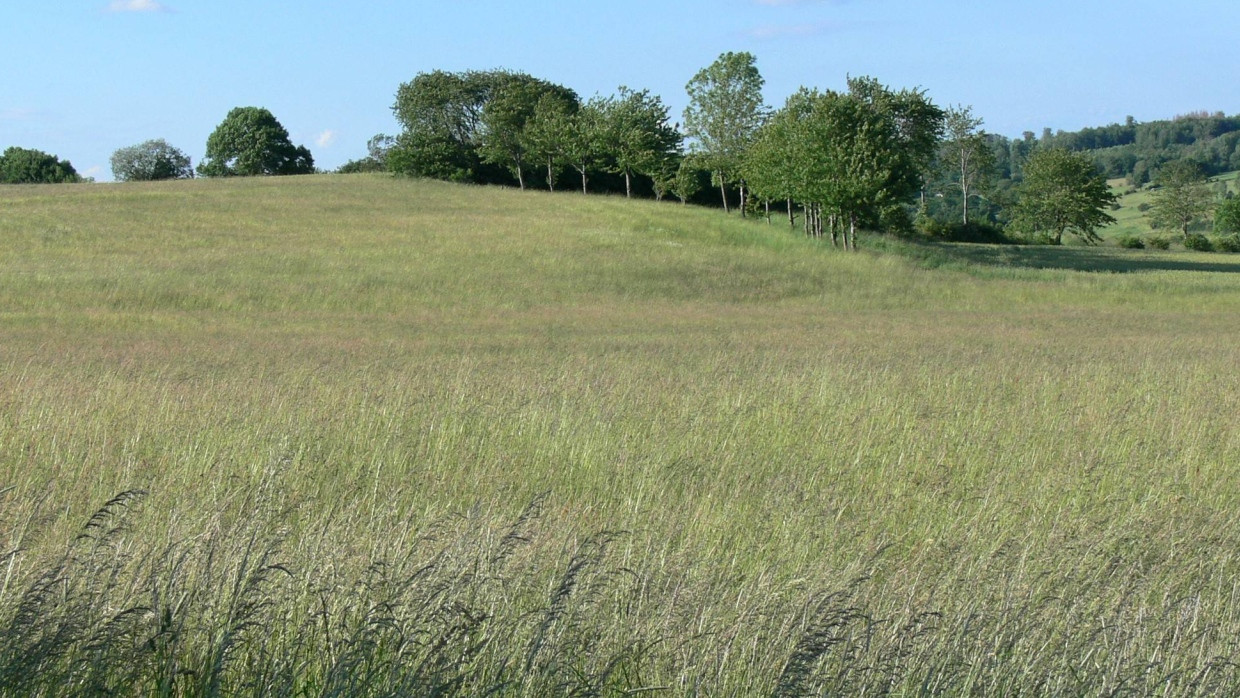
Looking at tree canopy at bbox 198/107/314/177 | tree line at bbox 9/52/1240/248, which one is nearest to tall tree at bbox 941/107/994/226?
tree line at bbox 9/52/1240/248

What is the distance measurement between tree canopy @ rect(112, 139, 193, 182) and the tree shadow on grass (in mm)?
82087

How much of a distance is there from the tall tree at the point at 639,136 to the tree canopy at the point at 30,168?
181ft

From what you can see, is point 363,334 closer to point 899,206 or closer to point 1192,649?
point 1192,649

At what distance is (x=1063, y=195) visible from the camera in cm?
7850

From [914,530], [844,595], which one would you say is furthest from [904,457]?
[844,595]

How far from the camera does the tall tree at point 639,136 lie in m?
71.8

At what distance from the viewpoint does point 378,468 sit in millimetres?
7715

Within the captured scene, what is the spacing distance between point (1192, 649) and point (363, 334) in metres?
19.4

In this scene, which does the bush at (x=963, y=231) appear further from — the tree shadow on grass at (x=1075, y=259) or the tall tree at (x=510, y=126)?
the tall tree at (x=510, y=126)

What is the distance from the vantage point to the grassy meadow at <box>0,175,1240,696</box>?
4207 millimetres

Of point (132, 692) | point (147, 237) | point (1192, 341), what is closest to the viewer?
point (132, 692)

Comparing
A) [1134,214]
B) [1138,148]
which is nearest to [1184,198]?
[1134,214]

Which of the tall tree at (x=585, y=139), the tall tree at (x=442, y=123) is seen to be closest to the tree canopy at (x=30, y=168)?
the tall tree at (x=442, y=123)

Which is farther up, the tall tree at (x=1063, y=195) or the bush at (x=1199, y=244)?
the tall tree at (x=1063, y=195)
